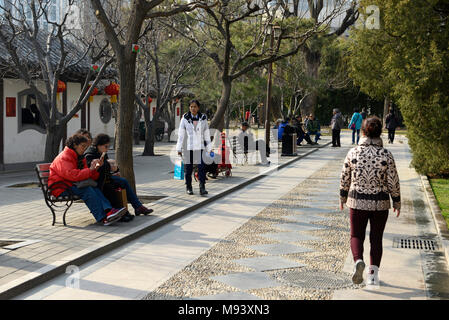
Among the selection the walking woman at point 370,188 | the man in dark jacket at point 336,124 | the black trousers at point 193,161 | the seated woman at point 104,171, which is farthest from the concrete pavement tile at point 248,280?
the man in dark jacket at point 336,124

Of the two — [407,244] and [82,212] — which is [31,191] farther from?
[407,244]

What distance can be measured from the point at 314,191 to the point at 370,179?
735 centimetres

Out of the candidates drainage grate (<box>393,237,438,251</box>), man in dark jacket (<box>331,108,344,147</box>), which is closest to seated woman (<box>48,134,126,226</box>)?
drainage grate (<box>393,237,438,251</box>)

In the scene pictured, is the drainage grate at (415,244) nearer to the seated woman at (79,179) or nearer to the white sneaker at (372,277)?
the white sneaker at (372,277)

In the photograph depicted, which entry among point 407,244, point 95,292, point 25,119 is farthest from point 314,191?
point 25,119

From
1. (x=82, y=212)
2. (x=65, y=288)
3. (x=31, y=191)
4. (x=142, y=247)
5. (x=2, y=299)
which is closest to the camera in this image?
(x=2, y=299)

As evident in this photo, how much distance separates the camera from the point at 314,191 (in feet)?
43.0

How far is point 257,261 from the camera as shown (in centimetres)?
679

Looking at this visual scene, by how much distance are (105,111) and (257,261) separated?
77.4 ft

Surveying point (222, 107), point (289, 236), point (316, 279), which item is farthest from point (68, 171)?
point (222, 107)

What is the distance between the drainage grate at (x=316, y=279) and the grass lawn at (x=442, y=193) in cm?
403

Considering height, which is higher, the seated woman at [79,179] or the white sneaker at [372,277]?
the seated woman at [79,179]

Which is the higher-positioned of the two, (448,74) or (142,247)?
(448,74)

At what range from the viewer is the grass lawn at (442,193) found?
35.0 ft
